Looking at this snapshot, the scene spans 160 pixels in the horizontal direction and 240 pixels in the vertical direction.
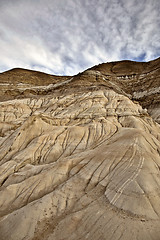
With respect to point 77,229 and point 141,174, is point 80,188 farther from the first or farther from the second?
point 141,174

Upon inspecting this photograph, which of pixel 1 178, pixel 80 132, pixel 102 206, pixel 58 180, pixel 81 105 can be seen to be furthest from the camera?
pixel 81 105

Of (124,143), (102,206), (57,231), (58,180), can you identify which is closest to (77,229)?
(57,231)

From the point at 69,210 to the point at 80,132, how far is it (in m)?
8.99

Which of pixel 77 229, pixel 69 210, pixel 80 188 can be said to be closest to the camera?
pixel 77 229

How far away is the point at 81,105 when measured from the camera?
79.2 ft

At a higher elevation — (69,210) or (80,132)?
(80,132)

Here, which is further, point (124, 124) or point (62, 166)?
point (124, 124)

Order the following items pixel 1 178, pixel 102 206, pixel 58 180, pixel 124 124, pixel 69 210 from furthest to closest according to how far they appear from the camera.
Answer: pixel 124 124 → pixel 1 178 → pixel 58 180 → pixel 69 210 → pixel 102 206

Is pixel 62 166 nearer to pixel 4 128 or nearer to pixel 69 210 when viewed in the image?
pixel 69 210

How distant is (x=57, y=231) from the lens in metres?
6.12

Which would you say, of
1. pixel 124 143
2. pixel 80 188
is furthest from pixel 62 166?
pixel 124 143

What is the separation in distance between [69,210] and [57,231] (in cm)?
112

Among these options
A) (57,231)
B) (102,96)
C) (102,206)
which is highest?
(102,96)

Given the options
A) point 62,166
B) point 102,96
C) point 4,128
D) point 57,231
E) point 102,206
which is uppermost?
point 102,96
